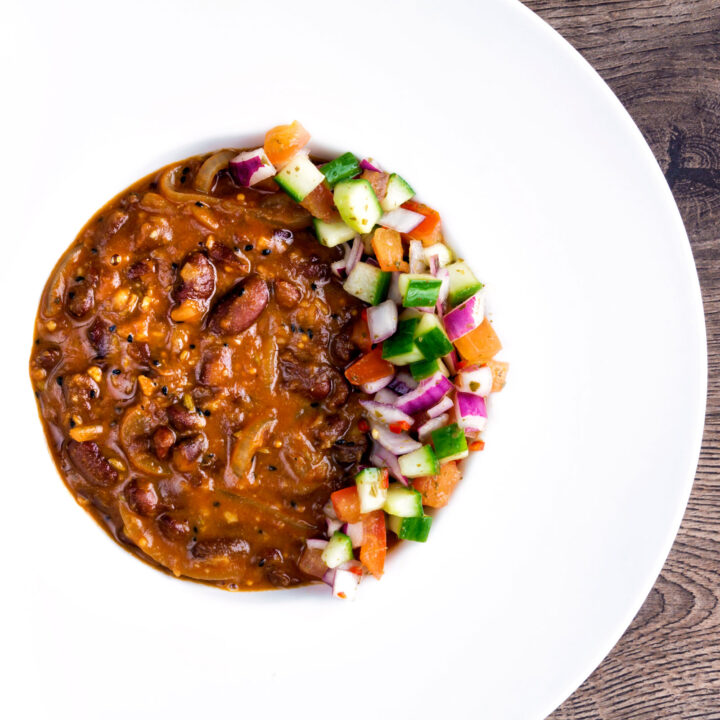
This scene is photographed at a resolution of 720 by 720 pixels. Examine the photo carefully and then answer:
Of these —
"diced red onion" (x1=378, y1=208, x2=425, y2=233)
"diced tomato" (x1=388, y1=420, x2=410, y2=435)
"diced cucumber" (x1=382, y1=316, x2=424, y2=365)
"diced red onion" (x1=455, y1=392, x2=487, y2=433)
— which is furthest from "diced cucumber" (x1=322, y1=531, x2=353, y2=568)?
"diced red onion" (x1=378, y1=208, x2=425, y2=233)

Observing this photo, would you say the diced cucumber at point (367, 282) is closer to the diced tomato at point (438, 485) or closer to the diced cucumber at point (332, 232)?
the diced cucumber at point (332, 232)

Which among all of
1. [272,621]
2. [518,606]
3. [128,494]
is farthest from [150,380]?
[518,606]

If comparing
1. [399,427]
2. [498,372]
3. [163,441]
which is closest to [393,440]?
[399,427]

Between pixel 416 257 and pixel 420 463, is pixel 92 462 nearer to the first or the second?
pixel 420 463

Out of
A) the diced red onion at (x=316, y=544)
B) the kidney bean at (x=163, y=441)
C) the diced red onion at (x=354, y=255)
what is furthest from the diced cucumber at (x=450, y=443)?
the kidney bean at (x=163, y=441)

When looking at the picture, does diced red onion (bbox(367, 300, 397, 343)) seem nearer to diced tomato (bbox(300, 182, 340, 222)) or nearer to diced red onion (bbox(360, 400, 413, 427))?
diced red onion (bbox(360, 400, 413, 427))
